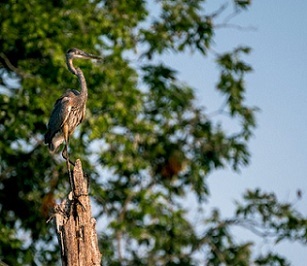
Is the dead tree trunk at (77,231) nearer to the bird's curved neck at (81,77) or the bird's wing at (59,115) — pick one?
the bird's curved neck at (81,77)

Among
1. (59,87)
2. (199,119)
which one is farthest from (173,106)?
(59,87)

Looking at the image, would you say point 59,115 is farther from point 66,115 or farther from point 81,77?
point 81,77

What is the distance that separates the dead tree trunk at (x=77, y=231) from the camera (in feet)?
32.3

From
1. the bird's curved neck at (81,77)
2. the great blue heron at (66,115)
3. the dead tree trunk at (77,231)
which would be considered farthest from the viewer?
the great blue heron at (66,115)

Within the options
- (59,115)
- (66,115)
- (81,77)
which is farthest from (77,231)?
(59,115)

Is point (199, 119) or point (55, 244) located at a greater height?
point (199, 119)

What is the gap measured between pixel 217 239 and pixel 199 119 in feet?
6.17

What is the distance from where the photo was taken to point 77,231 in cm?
995

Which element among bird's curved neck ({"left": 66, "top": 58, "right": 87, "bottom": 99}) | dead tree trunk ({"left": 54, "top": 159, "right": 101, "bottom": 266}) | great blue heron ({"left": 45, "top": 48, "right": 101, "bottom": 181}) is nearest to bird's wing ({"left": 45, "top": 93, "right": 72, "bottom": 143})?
great blue heron ({"left": 45, "top": 48, "right": 101, "bottom": 181})

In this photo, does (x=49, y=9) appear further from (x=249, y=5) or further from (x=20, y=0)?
(x=249, y=5)

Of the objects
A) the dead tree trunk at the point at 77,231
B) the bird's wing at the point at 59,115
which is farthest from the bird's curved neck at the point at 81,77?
the dead tree trunk at the point at 77,231

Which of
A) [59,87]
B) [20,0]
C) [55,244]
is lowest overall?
[55,244]

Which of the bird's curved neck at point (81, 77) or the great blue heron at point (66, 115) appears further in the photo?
the great blue heron at point (66, 115)

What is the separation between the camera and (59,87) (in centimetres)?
1780
